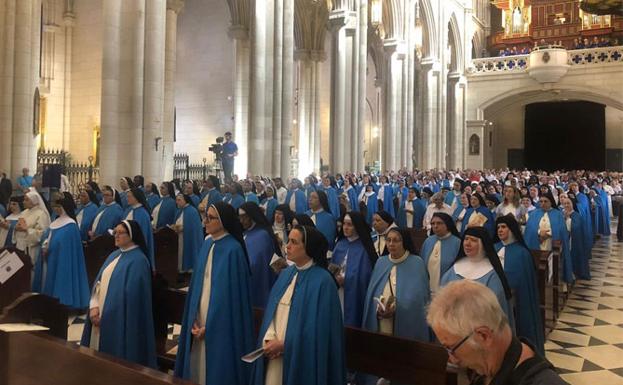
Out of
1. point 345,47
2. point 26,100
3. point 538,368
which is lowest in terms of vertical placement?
point 538,368

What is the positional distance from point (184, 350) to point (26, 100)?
37.7ft

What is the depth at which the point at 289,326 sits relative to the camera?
12.0ft

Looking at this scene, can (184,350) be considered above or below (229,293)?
below

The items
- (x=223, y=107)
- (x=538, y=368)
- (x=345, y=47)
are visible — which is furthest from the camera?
(x=223, y=107)

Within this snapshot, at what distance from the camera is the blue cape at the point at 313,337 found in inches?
141

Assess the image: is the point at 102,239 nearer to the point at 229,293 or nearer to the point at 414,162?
the point at 229,293

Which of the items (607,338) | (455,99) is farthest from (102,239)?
(455,99)

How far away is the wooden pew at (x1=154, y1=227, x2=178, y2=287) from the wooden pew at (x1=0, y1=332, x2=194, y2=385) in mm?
5568

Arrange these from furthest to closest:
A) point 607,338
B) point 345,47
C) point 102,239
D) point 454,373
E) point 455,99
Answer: point 455,99 → point 345,47 → point 102,239 → point 607,338 → point 454,373

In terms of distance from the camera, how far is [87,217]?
29.3ft

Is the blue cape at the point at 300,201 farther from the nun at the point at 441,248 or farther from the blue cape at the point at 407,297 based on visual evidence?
the blue cape at the point at 407,297

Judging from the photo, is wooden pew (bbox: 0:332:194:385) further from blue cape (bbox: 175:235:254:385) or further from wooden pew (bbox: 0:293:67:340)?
blue cape (bbox: 175:235:254:385)

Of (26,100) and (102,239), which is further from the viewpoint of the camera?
(26,100)

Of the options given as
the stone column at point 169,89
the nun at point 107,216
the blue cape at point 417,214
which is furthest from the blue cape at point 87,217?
the stone column at point 169,89
